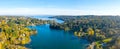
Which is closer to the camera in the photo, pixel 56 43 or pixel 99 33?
pixel 56 43

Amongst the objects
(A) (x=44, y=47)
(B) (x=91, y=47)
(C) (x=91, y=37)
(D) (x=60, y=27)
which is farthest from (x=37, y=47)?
(D) (x=60, y=27)

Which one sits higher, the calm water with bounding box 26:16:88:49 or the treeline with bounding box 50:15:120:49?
the treeline with bounding box 50:15:120:49

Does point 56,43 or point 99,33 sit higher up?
point 99,33

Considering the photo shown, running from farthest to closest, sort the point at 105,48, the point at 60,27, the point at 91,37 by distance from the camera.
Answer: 1. the point at 60,27
2. the point at 91,37
3. the point at 105,48

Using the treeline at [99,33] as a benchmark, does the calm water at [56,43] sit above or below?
below

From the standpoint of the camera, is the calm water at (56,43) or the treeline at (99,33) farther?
the calm water at (56,43)

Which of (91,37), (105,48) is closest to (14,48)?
(105,48)

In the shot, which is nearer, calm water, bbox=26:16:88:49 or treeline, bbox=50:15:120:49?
treeline, bbox=50:15:120:49

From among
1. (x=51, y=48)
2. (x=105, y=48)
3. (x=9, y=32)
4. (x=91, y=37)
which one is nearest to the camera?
(x=105, y=48)

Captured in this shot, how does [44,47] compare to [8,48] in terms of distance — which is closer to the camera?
[8,48]

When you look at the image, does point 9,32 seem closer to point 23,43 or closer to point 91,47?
point 23,43
